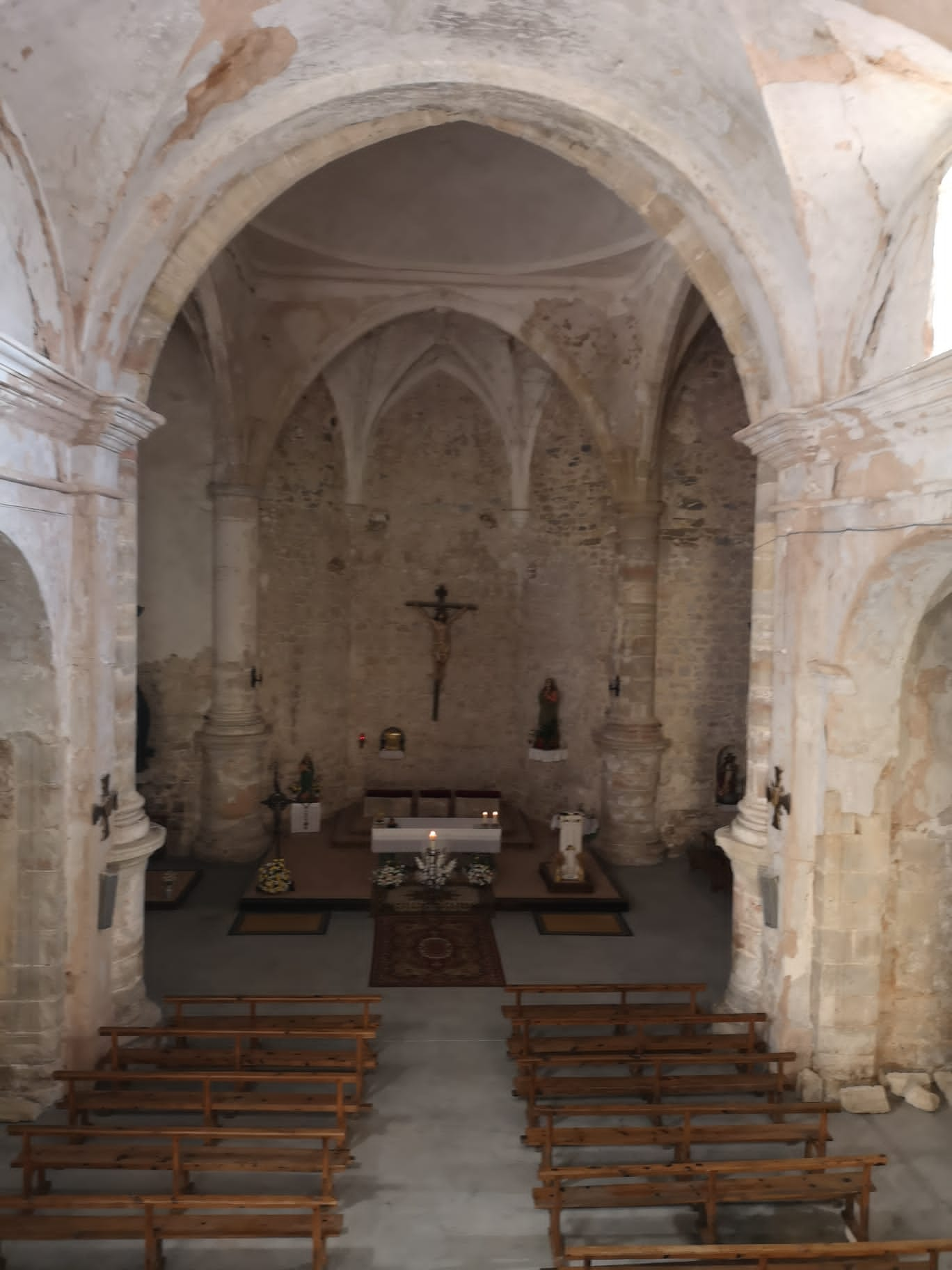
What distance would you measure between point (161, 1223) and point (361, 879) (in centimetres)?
671

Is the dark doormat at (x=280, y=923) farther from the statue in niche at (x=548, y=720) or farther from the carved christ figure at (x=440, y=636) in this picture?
the carved christ figure at (x=440, y=636)

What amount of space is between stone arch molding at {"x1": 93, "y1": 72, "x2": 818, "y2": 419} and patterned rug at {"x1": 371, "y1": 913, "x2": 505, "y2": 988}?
6191mm

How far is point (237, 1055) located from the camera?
22.8 feet

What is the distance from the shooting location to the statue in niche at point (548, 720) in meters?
14.6

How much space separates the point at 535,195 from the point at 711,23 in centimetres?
581

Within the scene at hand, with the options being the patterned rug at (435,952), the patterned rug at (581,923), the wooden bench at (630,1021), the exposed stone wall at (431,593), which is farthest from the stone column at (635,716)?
the wooden bench at (630,1021)

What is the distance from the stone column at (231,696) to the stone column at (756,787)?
24.1 feet

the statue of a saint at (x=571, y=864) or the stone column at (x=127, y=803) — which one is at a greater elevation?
the stone column at (x=127, y=803)

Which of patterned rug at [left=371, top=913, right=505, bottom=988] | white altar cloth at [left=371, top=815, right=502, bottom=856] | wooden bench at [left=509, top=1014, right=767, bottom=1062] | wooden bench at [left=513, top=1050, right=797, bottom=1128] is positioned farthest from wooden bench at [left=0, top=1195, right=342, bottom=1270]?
white altar cloth at [left=371, top=815, right=502, bottom=856]

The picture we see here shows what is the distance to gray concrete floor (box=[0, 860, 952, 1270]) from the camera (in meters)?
5.55

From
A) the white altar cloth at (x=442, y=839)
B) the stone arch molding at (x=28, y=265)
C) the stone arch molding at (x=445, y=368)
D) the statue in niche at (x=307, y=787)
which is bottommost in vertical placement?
the white altar cloth at (x=442, y=839)

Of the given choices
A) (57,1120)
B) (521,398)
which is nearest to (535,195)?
(521,398)

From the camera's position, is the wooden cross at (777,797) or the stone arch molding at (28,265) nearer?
the stone arch molding at (28,265)

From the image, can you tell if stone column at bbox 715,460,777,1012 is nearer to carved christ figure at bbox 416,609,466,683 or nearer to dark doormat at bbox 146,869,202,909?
dark doormat at bbox 146,869,202,909
